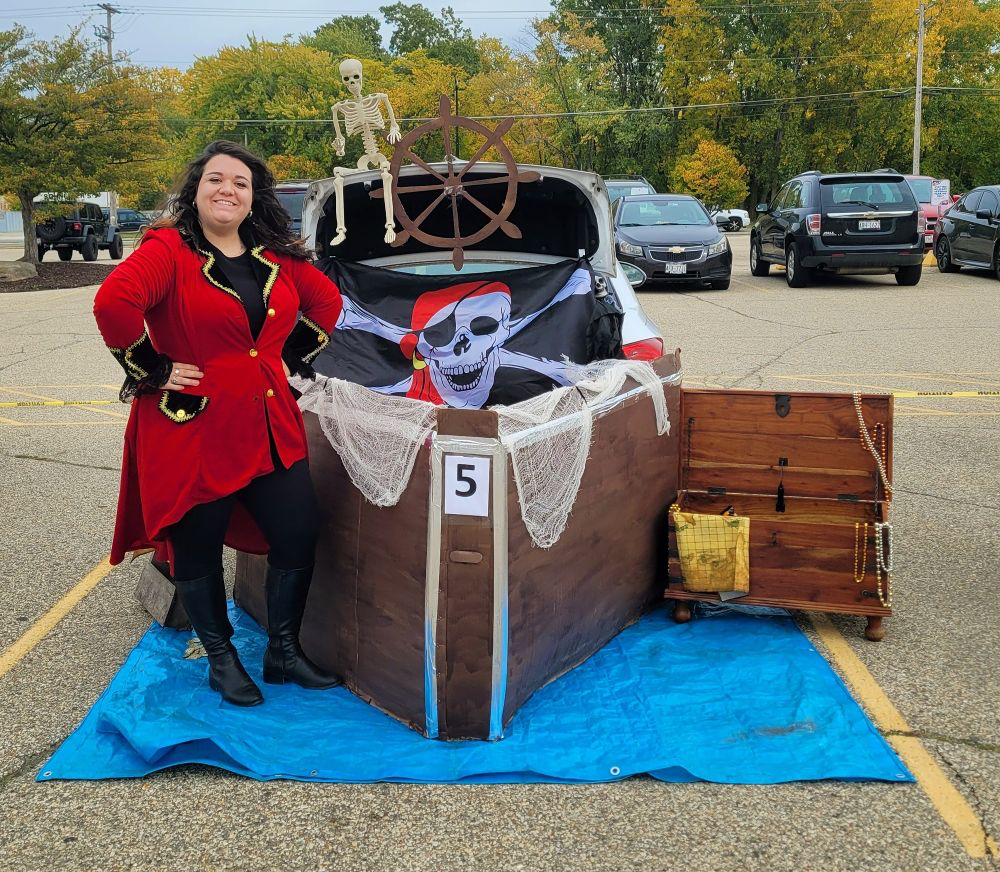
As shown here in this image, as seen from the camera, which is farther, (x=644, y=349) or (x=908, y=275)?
(x=908, y=275)

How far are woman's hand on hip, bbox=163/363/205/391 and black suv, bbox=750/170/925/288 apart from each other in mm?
14015

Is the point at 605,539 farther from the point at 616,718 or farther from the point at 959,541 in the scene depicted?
the point at 959,541

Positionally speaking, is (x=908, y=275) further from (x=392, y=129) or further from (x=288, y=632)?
(x=288, y=632)

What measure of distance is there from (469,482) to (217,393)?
83cm

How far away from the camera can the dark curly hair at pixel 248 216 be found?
311 centimetres

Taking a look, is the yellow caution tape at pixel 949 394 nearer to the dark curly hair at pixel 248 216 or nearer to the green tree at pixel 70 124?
the dark curly hair at pixel 248 216

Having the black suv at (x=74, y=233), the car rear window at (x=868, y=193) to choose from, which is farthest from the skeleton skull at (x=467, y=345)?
the black suv at (x=74, y=233)

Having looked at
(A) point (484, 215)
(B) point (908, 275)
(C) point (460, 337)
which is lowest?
(C) point (460, 337)

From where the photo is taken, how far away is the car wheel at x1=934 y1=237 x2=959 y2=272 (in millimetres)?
18297

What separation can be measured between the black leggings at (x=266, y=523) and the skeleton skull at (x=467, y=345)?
1759 millimetres

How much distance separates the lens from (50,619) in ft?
13.6

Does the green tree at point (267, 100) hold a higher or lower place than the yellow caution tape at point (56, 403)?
higher

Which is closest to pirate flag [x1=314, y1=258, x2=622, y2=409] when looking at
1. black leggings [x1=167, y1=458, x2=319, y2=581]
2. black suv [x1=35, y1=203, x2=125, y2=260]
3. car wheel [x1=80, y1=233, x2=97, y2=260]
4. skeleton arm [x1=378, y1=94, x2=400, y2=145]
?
skeleton arm [x1=378, y1=94, x2=400, y2=145]

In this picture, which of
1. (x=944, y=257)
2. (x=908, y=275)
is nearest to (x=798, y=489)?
(x=908, y=275)
